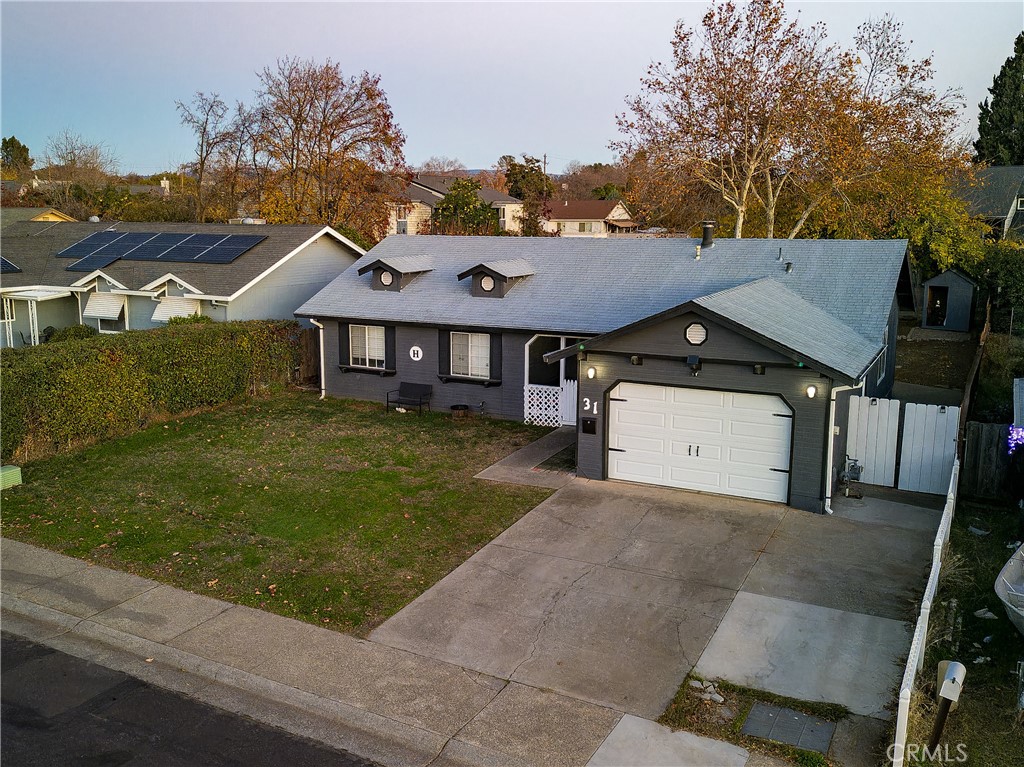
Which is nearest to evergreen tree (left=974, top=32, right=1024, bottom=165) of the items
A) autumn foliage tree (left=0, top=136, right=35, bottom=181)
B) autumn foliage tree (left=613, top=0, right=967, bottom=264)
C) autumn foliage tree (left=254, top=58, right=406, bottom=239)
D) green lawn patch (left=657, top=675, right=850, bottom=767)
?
autumn foliage tree (left=613, top=0, right=967, bottom=264)

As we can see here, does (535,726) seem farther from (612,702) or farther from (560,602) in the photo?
(560,602)

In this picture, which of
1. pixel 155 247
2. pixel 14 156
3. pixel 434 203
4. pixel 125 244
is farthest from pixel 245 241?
pixel 14 156

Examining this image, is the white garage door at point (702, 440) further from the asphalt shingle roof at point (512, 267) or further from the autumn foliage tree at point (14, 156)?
the autumn foliage tree at point (14, 156)

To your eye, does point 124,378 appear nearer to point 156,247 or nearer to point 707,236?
point 156,247

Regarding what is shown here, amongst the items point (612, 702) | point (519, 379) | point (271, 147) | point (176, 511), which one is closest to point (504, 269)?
point (519, 379)

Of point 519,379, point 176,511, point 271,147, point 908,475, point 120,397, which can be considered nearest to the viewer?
point 176,511

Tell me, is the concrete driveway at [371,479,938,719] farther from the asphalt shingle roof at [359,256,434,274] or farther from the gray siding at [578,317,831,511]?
the asphalt shingle roof at [359,256,434,274]

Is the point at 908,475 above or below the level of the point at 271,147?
below
